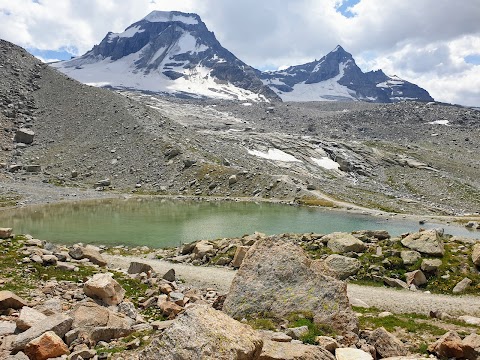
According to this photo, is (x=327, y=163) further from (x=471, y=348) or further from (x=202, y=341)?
(x=202, y=341)

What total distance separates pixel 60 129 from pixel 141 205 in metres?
66.0

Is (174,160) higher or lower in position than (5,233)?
higher

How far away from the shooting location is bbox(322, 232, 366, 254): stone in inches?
1425

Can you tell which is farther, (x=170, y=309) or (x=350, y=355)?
(x=170, y=309)

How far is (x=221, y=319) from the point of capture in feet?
36.8

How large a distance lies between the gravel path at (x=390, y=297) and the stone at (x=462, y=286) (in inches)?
40.3

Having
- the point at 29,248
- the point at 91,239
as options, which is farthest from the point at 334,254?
the point at 91,239

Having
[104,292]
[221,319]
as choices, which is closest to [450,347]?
[221,319]

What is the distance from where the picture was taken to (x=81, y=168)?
112000 mm

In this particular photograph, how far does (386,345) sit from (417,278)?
18.0m

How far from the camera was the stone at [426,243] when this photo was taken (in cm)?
3350

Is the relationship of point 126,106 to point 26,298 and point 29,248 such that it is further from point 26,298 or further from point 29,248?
point 26,298

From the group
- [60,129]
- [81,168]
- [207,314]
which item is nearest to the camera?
[207,314]

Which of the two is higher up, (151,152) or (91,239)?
(151,152)
